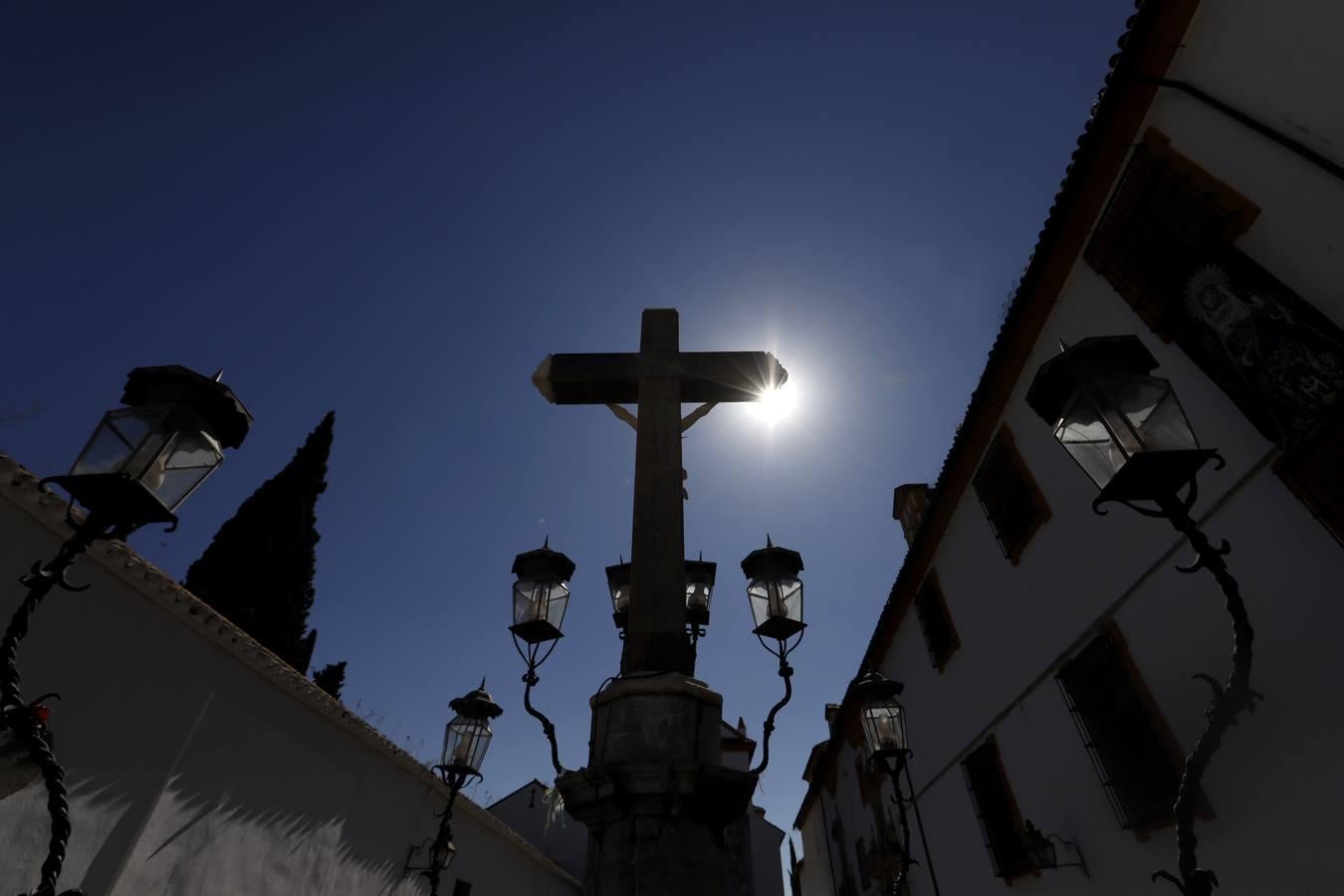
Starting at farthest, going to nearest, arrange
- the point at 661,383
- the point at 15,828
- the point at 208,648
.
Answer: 1. the point at 208,648
2. the point at 15,828
3. the point at 661,383

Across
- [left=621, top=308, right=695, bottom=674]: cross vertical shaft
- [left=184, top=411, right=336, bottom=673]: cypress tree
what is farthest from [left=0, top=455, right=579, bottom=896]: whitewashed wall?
[left=184, top=411, right=336, bottom=673]: cypress tree

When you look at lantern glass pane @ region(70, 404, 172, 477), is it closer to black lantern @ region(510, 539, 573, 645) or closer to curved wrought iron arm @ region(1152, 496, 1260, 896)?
black lantern @ region(510, 539, 573, 645)

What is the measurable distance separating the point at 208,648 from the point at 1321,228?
32.4 ft

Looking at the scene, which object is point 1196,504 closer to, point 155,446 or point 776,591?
point 776,591

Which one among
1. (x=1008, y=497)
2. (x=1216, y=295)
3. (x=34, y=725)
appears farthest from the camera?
(x=1008, y=497)

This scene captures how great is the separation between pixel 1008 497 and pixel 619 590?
5912 millimetres

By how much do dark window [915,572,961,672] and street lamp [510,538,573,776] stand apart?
784 centimetres

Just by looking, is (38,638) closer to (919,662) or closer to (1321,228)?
(1321,228)

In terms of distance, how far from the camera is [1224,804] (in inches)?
189

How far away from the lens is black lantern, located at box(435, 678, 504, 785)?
6.63 meters

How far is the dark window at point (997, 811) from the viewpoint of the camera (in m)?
8.13

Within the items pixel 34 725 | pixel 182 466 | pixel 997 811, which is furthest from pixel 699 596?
pixel 997 811

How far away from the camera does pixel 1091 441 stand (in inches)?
99.3

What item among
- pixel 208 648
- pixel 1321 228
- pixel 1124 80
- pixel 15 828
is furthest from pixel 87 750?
pixel 1124 80
